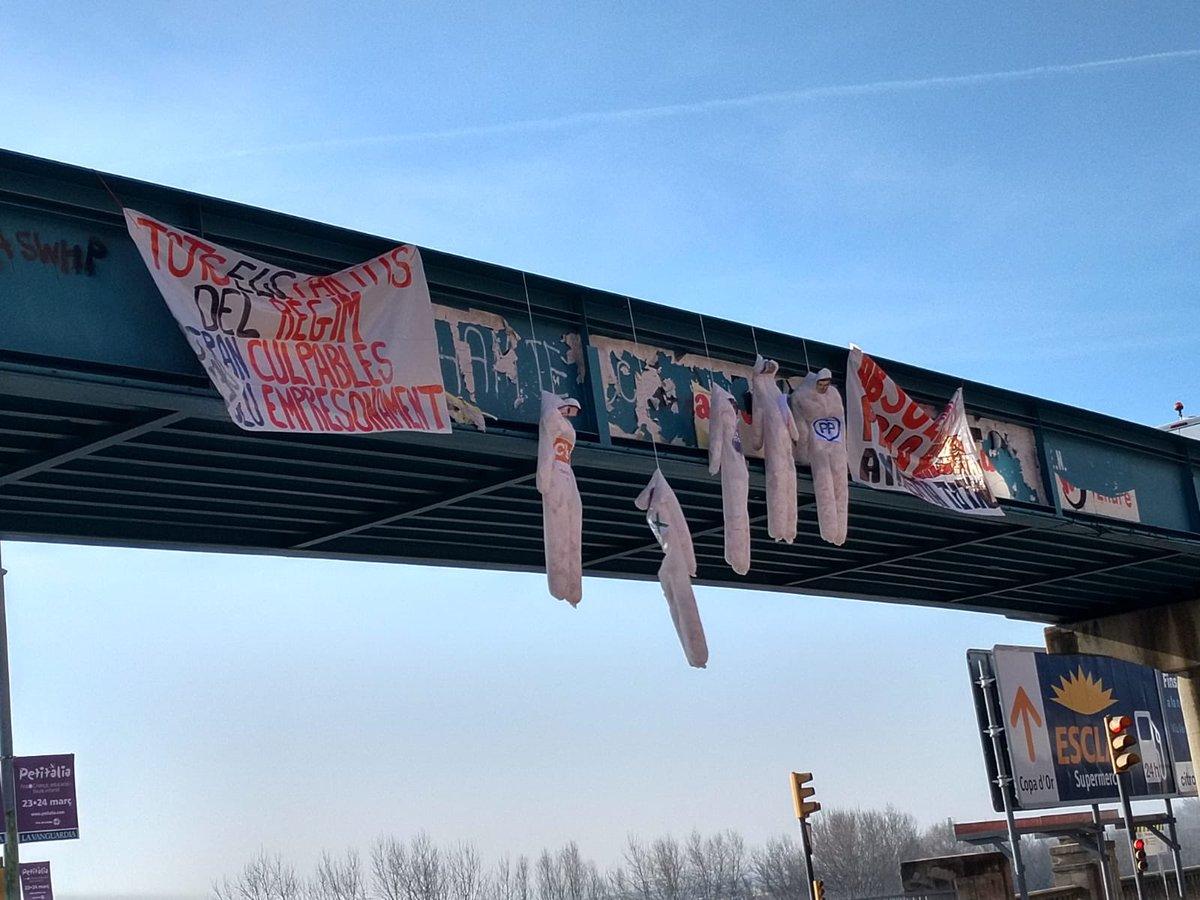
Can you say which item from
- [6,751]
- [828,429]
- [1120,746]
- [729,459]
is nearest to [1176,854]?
[1120,746]

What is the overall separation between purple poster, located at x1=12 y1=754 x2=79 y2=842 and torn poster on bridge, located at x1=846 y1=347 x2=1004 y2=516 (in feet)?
35.6

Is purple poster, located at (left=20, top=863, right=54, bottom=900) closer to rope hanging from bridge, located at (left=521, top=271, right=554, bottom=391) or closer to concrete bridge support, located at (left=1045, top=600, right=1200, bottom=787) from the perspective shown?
rope hanging from bridge, located at (left=521, top=271, right=554, bottom=391)

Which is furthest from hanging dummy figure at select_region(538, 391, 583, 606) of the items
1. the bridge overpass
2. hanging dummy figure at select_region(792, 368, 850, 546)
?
hanging dummy figure at select_region(792, 368, 850, 546)

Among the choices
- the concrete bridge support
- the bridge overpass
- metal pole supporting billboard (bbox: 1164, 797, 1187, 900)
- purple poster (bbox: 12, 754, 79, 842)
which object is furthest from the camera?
the concrete bridge support

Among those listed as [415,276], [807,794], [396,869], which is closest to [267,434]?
[415,276]

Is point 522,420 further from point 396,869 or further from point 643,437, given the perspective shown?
point 396,869

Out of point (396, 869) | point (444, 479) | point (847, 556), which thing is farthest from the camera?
point (396, 869)

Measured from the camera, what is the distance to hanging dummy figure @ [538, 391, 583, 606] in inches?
525

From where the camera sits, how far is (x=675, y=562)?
46.0 feet

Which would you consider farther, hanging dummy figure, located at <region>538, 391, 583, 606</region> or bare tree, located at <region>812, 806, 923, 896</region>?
bare tree, located at <region>812, 806, 923, 896</region>

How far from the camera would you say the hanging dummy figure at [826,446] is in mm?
15898

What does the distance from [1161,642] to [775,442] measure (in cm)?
1618

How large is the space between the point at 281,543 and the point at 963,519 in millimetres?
8841

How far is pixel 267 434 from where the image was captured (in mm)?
12609
